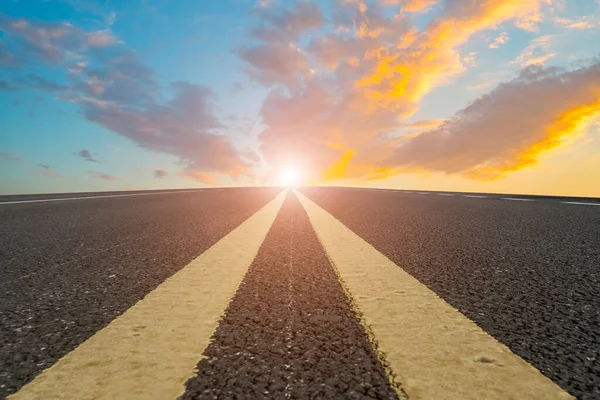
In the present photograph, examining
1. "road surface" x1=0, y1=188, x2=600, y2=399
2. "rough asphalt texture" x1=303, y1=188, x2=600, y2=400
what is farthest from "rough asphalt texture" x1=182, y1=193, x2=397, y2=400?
"rough asphalt texture" x1=303, y1=188, x2=600, y2=400

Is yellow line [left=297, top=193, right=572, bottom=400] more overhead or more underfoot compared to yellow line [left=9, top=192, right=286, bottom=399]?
more overhead

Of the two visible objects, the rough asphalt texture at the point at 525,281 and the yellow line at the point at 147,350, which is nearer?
the yellow line at the point at 147,350

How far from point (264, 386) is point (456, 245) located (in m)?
3.02

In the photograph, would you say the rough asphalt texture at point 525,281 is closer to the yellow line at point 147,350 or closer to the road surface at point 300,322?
the road surface at point 300,322

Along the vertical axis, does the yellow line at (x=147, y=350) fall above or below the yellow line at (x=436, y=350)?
below

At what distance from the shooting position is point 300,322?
1579mm

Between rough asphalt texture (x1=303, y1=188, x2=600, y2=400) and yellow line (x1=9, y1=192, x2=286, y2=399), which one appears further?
rough asphalt texture (x1=303, y1=188, x2=600, y2=400)

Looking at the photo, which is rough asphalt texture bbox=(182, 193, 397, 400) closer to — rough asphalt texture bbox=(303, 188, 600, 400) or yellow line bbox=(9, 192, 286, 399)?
yellow line bbox=(9, 192, 286, 399)

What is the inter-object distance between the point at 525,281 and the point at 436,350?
1.38m

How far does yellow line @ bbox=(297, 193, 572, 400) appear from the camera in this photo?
1042mm

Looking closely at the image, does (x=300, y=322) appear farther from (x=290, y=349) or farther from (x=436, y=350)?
(x=436, y=350)

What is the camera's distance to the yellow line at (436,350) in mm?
1042

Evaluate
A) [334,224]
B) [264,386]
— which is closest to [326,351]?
[264,386]

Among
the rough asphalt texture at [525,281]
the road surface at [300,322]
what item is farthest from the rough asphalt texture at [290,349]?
the rough asphalt texture at [525,281]
